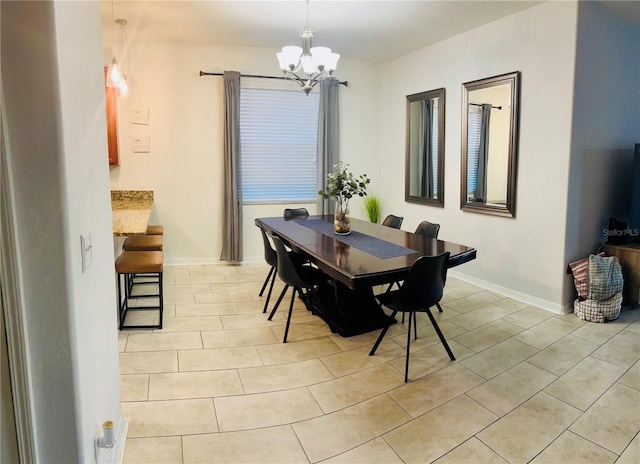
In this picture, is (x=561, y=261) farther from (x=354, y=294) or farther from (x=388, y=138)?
(x=388, y=138)

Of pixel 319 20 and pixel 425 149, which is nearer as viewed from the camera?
pixel 319 20

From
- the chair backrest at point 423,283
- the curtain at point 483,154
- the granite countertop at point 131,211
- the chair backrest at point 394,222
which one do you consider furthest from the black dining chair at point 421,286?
the curtain at point 483,154

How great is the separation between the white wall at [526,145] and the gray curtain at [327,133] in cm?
126

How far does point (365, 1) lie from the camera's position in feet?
12.6

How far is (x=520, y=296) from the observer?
431 cm

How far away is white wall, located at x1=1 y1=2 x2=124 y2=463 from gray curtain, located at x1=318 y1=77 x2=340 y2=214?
4.40 m

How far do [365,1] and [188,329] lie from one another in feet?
10.4

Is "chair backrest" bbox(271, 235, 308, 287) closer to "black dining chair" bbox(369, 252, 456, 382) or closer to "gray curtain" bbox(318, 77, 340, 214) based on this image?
"black dining chair" bbox(369, 252, 456, 382)

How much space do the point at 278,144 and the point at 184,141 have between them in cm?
120

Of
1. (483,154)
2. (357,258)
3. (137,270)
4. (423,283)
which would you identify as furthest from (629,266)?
(137,270)

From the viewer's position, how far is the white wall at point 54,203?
117cm

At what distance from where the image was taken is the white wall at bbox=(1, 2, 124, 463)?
3.84 ft

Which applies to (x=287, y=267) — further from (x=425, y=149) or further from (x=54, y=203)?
(x=425, y=149)

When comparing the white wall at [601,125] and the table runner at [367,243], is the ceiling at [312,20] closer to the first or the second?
the white wall at [601,125]
